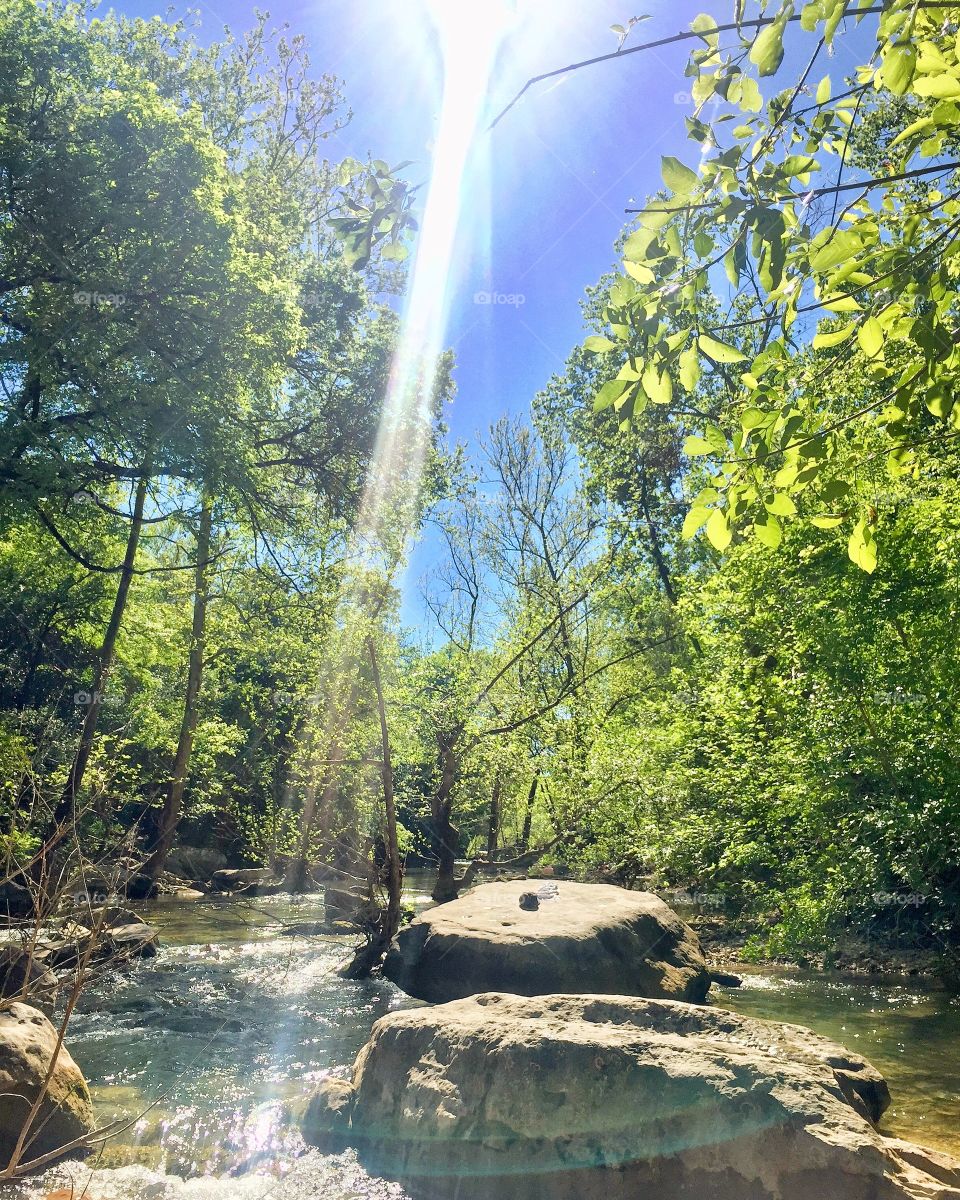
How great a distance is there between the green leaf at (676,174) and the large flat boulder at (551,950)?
832cm

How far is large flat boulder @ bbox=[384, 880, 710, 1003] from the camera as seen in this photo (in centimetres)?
915

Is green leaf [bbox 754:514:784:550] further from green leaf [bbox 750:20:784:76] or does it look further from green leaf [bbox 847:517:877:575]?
green leaf [bbox 750:20:784:76]

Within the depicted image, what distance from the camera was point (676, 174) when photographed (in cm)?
220

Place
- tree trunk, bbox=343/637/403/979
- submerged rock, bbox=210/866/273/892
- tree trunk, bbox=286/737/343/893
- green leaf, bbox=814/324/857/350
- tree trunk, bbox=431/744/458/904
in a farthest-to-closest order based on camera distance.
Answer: submerged rock, bbox=210/866/273/892 < tree trunk, bbox=431/744/458/904 < tree trunk, bbox=286/737/343/893 < tree trunk, bbox=343/637/403/979 < green leaf, bbox=814/324/857/350

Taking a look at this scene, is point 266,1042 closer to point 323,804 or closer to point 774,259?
point 323,804

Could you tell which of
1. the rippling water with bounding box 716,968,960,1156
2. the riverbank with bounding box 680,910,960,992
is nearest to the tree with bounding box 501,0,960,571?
the rippling water with bounding box 716,968,960,1156

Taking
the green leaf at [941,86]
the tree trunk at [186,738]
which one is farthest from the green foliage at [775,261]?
the tree trunk at [186,738]

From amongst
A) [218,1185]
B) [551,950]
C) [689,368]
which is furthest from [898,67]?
[551,950]

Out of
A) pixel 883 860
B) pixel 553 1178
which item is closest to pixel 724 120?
pixel 553 1178

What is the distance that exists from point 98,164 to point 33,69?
4.66ft

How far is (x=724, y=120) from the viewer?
8.58 feet

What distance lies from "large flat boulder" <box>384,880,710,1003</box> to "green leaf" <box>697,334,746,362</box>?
7876mm

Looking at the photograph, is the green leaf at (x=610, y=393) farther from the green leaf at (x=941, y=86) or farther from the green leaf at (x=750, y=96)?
the green leaf at (x=941, y=86)

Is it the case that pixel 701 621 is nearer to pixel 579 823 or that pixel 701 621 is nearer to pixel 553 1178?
pixel 579 823
